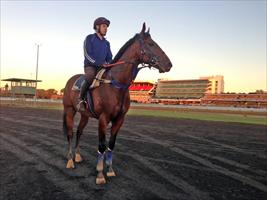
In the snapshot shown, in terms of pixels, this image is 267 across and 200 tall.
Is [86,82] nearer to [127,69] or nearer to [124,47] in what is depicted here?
[127,69]

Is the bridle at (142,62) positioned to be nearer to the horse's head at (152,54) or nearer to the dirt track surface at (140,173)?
the horse's head at (152,54)

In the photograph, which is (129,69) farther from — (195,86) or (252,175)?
(195,86)

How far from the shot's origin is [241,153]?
29.5 ft

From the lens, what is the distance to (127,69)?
595 centimetres

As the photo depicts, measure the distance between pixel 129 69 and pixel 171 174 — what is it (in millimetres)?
2503

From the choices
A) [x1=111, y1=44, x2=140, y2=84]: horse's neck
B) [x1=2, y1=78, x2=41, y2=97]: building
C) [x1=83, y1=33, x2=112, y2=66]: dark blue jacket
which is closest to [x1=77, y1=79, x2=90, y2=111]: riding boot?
[x1=83, y1=33, x2=112, y2=66]: dark blue jacket

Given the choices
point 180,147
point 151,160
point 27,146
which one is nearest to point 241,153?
point 180,147

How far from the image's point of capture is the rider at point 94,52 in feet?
20.1

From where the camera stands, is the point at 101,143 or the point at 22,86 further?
the point at 22,86

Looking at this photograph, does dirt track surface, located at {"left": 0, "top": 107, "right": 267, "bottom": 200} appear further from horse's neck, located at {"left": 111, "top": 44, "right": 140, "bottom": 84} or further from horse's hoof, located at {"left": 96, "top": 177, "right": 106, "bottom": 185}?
horse's neck, located at {"left": 111, "top": 44, "right": 140, "bottom": 84}

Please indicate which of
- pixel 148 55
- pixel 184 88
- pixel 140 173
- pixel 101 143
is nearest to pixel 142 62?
pixel 148 55

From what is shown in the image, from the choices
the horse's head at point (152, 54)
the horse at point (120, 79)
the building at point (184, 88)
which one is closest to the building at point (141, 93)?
the building at point (184, 88)

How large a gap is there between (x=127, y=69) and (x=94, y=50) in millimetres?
916

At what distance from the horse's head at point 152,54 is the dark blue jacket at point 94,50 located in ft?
3.14
